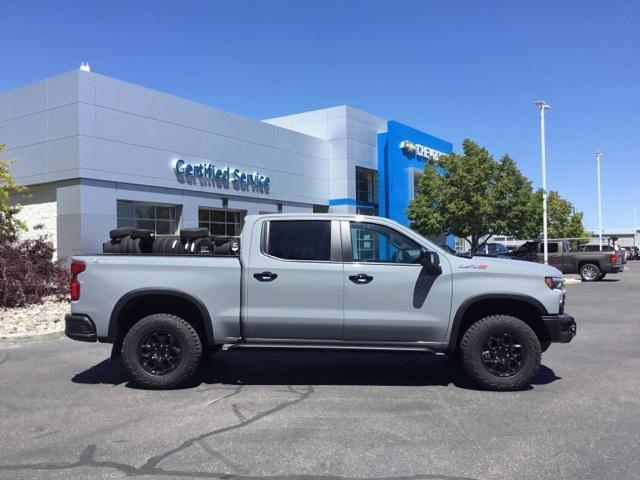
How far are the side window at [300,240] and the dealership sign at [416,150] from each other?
96.2ft

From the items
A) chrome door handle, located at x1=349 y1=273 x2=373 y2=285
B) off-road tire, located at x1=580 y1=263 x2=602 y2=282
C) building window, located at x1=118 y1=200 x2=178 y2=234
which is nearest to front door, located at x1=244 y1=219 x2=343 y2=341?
chrome door handle, located at x1=349 y1=273 x2=373 y2=285

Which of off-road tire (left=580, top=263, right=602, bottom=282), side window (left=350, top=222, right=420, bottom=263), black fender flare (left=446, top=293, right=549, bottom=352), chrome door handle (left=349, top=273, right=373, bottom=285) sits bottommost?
off-road tire (left=580, top=263, right=602, bottom=282)

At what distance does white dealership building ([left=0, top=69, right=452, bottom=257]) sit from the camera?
19.3 m

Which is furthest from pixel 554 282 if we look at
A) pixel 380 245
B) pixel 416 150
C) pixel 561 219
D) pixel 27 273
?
pixel 561 219

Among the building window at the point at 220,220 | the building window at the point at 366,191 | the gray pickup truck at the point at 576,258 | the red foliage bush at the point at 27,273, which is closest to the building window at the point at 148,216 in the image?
the building window at the point at 220,220

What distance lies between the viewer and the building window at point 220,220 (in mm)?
24562

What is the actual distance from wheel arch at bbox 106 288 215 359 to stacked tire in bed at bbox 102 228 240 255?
21.2 inches

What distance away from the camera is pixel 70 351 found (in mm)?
8805

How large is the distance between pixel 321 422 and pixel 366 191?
29.8 metres

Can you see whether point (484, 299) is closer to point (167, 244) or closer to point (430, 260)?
point (430, 260)

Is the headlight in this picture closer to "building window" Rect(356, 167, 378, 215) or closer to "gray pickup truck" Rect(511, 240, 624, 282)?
"gray pickup truck" Rect(511, 240, 624, 282)

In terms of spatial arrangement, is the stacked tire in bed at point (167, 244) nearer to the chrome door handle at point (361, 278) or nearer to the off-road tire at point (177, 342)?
the off-road tire at point (177, 342)

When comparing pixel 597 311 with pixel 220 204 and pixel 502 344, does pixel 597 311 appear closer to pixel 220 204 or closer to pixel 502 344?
pixel 502 344

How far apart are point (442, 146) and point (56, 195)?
27605mm
